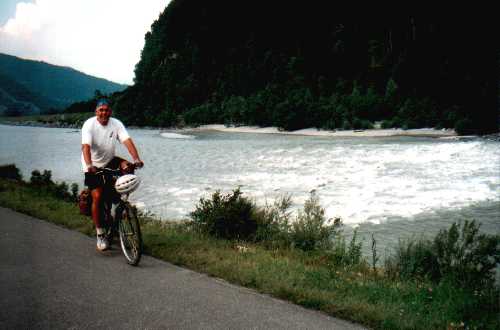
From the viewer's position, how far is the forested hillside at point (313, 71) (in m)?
62.2

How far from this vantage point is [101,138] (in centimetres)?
615

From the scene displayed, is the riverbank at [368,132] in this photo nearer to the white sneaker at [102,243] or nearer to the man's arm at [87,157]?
the white sneaker at [102,243]

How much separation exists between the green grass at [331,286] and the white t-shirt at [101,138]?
156 centimetres

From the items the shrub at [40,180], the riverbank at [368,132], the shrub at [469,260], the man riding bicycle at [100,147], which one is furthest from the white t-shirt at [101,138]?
the riverbank at [368,132]

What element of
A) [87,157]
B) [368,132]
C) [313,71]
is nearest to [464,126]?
[368,132]

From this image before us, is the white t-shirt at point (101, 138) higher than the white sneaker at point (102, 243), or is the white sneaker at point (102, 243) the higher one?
the white t-shirt at point (101, 138)

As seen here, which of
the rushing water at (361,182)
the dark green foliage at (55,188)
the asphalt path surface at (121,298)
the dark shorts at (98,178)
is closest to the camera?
the asphalt path surface at (121,298)

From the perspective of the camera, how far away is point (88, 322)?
4105 mm

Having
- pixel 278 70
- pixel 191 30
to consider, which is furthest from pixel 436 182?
pixel 191 30

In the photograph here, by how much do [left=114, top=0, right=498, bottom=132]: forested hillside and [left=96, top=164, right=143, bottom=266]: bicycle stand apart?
4330 centimetres

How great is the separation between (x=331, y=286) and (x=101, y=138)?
145 inches

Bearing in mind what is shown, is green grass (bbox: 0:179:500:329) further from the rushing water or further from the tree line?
the tree line

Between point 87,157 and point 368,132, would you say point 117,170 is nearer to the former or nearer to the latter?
point 87,157

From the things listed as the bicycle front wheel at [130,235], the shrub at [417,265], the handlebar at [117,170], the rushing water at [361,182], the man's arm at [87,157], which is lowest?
the rushing water at [361,182]
